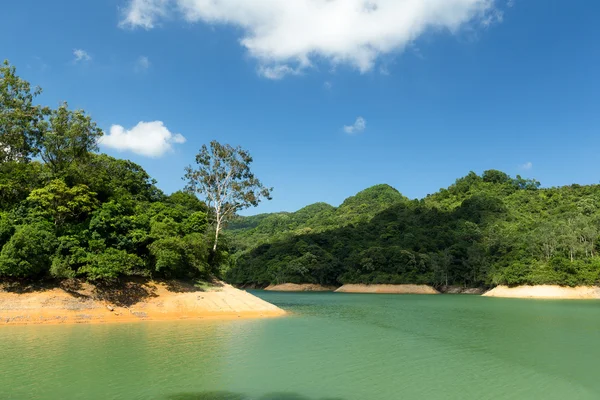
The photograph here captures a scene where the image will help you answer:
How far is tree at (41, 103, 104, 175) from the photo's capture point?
96.3 ft

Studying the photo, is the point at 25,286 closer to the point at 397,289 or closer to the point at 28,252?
the point at 28,252

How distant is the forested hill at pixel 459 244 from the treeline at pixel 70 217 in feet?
177

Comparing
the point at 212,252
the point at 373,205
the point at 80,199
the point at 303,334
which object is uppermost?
the point at 373,205

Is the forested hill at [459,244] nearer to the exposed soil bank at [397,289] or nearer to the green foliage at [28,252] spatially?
the exposed soil bank at [397,289]

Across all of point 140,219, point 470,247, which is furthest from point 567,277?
point 140,219

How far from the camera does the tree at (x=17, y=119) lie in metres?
29.8

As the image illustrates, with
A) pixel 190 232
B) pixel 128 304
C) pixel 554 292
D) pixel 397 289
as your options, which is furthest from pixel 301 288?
pixel 128 304

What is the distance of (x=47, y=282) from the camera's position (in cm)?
2505

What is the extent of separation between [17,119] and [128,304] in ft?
52.9

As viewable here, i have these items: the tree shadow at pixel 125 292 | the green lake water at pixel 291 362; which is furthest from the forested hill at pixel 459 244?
the tree shadow at pixel 125 292

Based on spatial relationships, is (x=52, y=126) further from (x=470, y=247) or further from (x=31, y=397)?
(x=470, y=247)

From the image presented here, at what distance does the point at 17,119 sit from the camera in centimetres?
2978

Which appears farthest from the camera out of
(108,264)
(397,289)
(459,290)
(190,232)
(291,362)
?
(397,289)

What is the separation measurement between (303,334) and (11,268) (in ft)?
54.0
